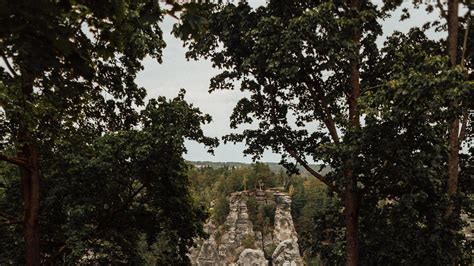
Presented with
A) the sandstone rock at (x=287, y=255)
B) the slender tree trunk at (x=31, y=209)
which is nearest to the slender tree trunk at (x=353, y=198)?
the slender tree trunk at (x=31, y=209)

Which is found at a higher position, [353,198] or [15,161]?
[15,161]

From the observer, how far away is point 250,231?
116 metres

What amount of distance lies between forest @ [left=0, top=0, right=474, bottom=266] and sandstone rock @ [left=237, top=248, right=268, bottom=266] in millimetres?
90584

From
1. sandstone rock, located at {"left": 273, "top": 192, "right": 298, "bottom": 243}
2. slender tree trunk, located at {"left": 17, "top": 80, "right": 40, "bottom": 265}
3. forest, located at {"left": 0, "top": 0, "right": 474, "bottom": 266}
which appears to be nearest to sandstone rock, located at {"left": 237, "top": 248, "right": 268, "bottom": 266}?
sandstone rock, located at {"left": 273, "top": 192, "right": 298, "bottom": 243}

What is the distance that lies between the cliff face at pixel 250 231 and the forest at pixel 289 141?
92897 millimetres

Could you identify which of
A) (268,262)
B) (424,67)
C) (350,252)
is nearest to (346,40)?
(424,67)

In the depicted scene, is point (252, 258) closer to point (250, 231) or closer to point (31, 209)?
point (250, 231)

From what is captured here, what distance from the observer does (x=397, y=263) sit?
9.91 metres

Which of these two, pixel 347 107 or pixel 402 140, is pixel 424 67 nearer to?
pixel 402 140

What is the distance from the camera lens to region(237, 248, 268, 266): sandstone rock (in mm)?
100062

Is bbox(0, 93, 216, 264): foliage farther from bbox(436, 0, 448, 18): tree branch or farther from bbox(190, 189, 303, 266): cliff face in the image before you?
bbox(190, 189, 303, 266): cliff face

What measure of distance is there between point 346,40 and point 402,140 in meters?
2.45

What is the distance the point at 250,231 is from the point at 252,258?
16.2 m

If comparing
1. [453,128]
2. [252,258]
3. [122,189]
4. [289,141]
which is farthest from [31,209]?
[252,258]
